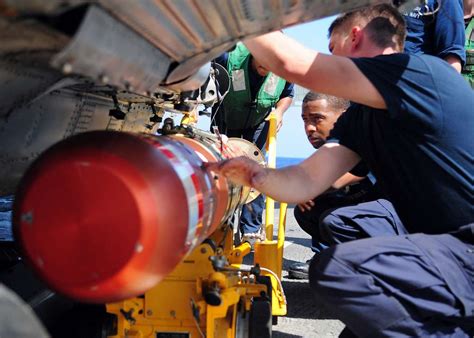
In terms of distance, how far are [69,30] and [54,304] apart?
5.84 feet

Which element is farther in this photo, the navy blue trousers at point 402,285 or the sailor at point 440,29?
the sailor at point 440,29

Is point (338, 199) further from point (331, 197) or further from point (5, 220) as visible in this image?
point (5, 220)

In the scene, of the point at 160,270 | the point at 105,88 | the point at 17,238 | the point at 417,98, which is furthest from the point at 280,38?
the point at 17,238

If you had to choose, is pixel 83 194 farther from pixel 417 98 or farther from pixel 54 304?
pixel 54 304

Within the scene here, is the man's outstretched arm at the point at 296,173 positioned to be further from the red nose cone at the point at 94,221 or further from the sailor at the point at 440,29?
the sailor at the point at 440,29

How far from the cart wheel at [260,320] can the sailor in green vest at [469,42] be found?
3167 mm

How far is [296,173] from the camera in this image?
2350 mm

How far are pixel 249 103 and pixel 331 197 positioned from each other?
4.61 feet

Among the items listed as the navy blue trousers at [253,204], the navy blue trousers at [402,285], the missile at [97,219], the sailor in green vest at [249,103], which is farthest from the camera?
the navy blue trousers at [253,204]

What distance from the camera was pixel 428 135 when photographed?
2051mm

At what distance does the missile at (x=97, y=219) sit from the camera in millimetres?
1435

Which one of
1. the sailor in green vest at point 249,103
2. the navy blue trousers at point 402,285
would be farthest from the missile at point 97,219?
the sailor in green vest at point 249,103

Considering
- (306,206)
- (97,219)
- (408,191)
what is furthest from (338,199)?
(97,219)

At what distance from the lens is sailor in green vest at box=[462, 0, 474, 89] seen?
4.66m
